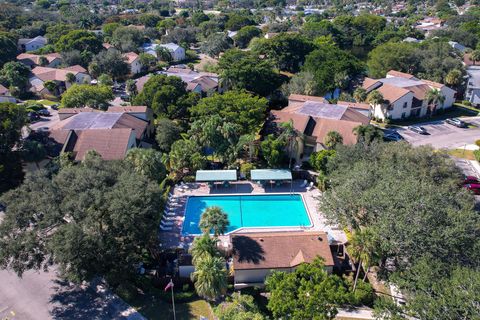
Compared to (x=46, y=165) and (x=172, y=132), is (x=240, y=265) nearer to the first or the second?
(x=172, y=132)

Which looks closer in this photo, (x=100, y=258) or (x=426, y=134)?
(x=100, y=258)

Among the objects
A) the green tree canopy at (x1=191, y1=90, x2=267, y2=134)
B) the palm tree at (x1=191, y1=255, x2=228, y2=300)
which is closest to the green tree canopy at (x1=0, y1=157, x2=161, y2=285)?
the palm tree at (x1=191, y1=255, x2=228, y2=300)

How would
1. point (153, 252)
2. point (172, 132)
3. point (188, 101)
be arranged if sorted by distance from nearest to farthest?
point (153, 252)
point (172, 132)
point (188, 101)

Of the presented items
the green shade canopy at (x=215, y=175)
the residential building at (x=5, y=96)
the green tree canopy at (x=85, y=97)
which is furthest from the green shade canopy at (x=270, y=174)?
the residential building at (x=5, y=96)

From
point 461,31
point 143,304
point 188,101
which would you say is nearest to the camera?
point 143,304

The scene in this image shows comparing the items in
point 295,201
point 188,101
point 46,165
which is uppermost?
point 188,101

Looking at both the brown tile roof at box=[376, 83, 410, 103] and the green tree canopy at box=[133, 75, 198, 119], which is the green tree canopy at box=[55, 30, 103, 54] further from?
the brown tile roof at box=[376, 83, 410, 103]

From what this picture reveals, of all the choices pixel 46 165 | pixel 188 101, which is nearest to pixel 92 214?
pixel 46 165
